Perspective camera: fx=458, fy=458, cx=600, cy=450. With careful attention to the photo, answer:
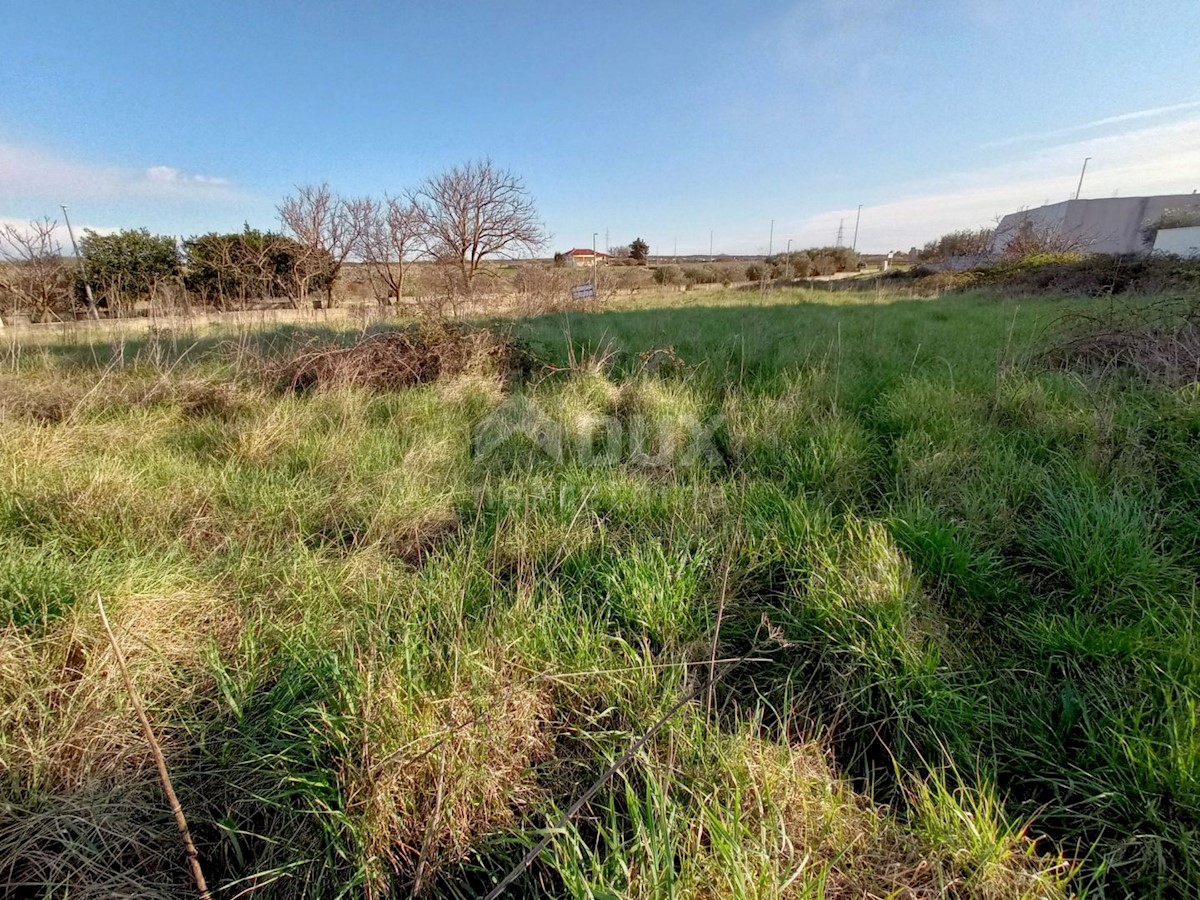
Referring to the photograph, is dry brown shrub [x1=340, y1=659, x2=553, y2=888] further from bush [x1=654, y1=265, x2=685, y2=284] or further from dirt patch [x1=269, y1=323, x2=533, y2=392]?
bush [x1=654, y1=265, x2=685, y2=284]

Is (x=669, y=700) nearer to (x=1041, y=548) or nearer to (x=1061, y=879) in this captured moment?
(x=1061, y=879)

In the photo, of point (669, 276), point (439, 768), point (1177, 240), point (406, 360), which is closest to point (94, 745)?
point (439, 768)

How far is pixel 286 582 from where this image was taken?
6.00 feet

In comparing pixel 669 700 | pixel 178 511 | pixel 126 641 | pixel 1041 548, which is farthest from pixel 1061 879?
pixel 178 511

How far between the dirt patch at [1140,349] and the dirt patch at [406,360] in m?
5.05

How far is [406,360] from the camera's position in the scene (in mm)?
4676

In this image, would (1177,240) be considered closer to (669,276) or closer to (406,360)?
(669,276)

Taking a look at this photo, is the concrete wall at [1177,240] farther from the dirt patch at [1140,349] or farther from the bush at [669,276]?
the dirt patch at [1140,349]

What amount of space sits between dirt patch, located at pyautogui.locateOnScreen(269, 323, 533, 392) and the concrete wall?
24657 millimetres

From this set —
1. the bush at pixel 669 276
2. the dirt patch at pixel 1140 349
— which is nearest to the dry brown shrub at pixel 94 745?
the dirt patch at pixel 1140 349

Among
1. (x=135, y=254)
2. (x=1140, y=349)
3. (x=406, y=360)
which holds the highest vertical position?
(x=135, y=254)

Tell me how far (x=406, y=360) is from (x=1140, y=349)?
246 inches

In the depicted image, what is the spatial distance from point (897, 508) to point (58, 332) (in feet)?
33.0

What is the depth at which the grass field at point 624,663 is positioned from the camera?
104 cm
